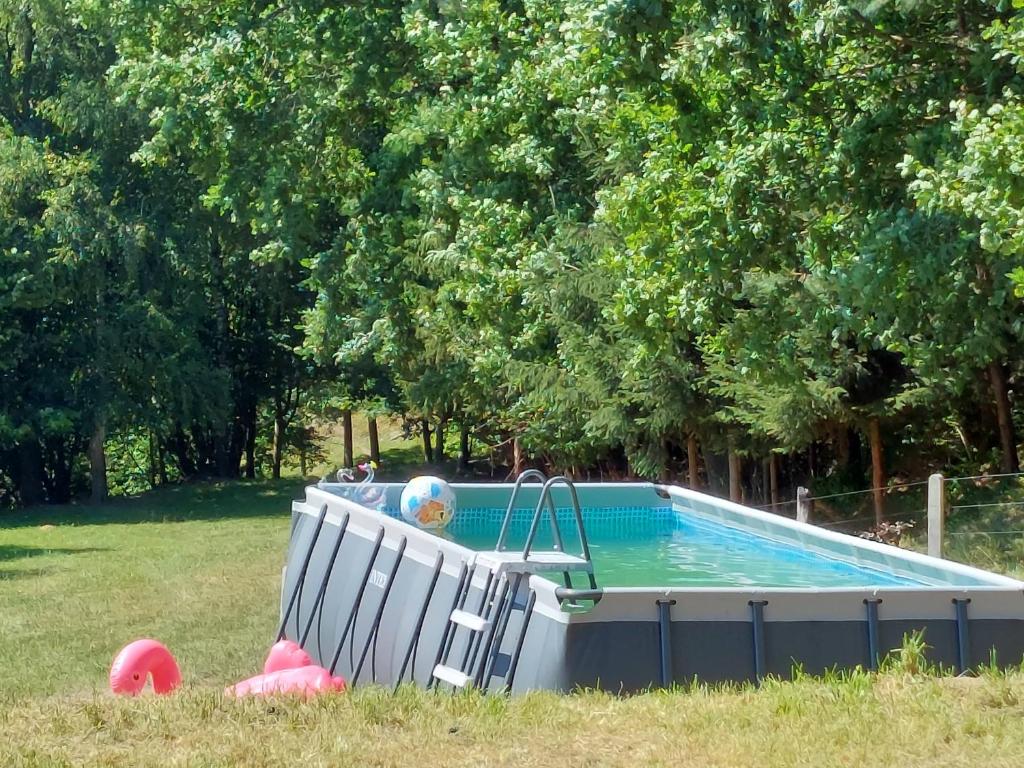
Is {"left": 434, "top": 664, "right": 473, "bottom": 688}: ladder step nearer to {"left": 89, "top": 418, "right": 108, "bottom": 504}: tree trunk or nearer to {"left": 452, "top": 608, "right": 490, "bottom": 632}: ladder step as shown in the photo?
{"left": 452, "top": 608, "right": 490, "bottom": 632}: ladder step

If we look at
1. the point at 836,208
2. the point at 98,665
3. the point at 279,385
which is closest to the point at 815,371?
the point at 836,208

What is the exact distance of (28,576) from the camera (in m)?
18.3

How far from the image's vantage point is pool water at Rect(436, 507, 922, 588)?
11.7 m

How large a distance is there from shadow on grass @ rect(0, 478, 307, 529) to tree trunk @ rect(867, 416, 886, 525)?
14177mm

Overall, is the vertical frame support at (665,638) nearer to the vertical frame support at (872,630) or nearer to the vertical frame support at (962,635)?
the vertical frame support at (872,630)

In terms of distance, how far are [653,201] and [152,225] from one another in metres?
20.1

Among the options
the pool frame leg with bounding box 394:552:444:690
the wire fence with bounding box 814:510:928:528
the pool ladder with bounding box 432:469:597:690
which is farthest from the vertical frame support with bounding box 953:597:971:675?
the wire fence with bounding box 814:510:928:528

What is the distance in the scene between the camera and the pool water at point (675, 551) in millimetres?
11688

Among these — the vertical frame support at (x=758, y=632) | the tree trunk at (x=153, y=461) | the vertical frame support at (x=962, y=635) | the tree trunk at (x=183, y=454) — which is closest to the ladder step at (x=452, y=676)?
the vertical frame support at (x=758, y=632)

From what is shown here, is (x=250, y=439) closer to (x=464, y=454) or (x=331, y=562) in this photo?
(x=464, y=454)

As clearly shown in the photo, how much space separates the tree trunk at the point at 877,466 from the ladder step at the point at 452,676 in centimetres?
991

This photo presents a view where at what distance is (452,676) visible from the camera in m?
8.21

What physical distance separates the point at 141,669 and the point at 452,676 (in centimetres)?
261

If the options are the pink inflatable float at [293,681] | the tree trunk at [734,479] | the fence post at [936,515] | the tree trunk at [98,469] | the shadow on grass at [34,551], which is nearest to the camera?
the pink inflatable float at [293,681]
